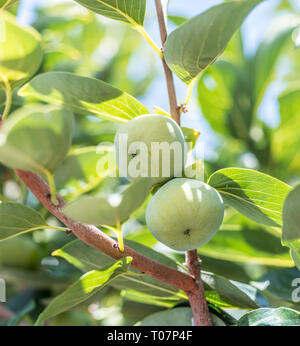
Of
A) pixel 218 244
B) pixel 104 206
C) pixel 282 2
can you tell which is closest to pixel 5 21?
pixel 104 206

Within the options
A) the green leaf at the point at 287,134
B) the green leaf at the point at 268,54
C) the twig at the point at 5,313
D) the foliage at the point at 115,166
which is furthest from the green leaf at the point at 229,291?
the green leaf at the point at 268,54

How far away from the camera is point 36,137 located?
490mm

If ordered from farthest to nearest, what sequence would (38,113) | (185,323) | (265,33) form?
1. (265,33)
2. (185,323)
3. (38,113)

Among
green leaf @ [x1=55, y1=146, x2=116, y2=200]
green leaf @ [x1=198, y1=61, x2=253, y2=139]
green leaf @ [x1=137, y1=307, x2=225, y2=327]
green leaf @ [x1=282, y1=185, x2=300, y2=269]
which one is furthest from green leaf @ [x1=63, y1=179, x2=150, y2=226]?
green leaf @ [x1=198, y1=61, x2=253, y2=139]

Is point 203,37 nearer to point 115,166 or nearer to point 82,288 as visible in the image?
point 82,288

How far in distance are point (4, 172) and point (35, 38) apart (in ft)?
2.78

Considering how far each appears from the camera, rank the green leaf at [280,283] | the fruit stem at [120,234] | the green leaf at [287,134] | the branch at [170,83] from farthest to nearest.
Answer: the green leaf at [287,134], the green leaf at [280,283], the branch at [170,83], the fruit stem at [120,234]

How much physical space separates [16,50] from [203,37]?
0.24 m

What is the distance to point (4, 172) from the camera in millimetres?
1309

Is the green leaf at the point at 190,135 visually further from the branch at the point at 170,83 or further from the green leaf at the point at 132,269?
the green leaf at the point at 132,269

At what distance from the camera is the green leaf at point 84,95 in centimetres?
64

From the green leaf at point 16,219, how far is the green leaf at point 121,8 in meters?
0.33

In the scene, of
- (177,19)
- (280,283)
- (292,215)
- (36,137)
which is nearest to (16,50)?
(36,137)
